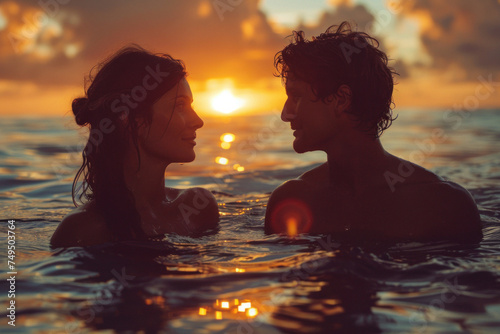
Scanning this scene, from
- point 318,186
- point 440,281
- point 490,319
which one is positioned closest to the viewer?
point 490,319

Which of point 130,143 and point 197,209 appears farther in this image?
point 197,209

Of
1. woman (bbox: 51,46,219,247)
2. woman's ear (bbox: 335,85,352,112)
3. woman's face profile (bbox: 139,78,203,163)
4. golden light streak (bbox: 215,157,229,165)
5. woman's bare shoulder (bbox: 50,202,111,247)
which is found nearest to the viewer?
woman's bare shoulder (bbox: 50,202,111,247)

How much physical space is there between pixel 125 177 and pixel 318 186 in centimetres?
195

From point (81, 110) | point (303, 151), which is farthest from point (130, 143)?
point (303, 151)

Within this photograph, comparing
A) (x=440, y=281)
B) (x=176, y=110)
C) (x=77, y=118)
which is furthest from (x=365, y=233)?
(x=77, y=118)

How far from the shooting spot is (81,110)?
5.16m

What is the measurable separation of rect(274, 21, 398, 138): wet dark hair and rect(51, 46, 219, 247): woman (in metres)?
1.17

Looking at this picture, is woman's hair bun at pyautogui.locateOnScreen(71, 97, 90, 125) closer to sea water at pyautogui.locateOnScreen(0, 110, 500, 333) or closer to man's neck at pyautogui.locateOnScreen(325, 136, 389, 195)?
sea water at pyautogui.locateOnScreen(0, 110, 500, 333)

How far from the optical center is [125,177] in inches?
208

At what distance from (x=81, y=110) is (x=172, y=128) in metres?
0.86

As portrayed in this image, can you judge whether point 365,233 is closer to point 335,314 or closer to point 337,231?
point 337,231

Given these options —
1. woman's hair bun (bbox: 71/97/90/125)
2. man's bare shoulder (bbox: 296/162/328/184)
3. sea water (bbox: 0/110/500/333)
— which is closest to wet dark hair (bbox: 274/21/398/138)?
man's bare shoulder (bbox: 296/162/328/184)

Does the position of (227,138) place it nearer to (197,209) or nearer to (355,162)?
(197,209)

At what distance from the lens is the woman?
16.5 feet
